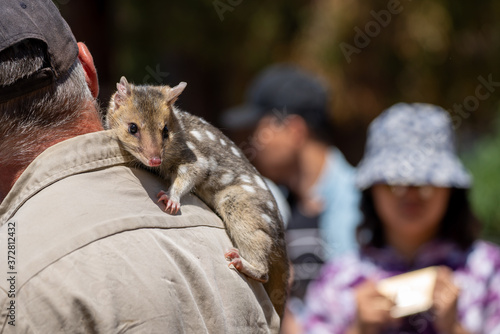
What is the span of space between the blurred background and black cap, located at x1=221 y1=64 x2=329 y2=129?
220 centimetres

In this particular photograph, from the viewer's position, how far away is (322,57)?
8.88 m

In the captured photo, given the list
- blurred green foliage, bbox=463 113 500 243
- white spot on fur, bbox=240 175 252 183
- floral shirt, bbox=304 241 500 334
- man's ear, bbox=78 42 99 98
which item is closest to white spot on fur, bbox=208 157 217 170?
white spot on fur, bbox=240 175 252 183

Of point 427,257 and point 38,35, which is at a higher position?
point 38,35

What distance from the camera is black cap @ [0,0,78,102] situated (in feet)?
6.96

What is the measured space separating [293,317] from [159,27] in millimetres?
5839

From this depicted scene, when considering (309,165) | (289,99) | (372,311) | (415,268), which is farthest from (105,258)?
(289,99)

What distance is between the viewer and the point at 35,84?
7.05 ft

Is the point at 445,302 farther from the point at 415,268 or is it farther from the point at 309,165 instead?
the point at 309,165

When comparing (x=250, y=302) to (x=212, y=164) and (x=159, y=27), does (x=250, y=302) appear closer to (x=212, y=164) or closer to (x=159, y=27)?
(x=212, y=164)

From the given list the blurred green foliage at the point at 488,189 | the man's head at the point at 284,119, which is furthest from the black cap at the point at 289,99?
A: the blurred green foliage at the point at 488,189

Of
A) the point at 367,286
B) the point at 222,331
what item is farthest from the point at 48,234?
the point at 367,286

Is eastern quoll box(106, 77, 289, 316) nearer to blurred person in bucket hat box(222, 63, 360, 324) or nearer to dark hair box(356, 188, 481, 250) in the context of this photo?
dark hair box(356, 188, 481, 250)

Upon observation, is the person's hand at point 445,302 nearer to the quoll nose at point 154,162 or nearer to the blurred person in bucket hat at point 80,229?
the blurred person in bucket hat at point 80,229

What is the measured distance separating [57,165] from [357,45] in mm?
7224
